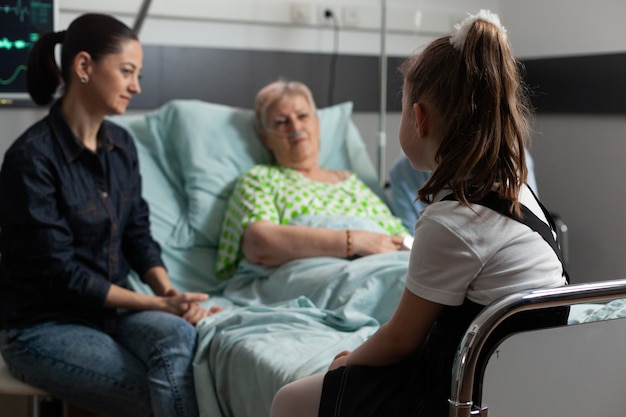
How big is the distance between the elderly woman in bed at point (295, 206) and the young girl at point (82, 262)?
390 millimetres

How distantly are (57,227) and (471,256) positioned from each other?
119 centimetres

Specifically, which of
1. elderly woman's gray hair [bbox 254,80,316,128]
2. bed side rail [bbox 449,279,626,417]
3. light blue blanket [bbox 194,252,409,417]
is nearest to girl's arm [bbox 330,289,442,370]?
bed side rail [bbox 449,279,626,417]

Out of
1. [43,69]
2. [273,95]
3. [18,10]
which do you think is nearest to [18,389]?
[43,69]

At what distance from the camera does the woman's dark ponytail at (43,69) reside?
230 cm

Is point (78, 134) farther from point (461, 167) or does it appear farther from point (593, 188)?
point (593, 188)

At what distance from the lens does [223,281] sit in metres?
2.86

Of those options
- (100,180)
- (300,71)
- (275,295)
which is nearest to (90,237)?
(100,180)

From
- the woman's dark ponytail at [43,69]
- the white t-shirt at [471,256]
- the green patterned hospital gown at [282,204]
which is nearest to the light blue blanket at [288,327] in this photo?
the green patterned hospital gown at [282,204]

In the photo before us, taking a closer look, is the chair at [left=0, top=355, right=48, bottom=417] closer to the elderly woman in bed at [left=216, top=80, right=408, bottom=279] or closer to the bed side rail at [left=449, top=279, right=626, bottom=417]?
the elderly woman in bed at [left=216, top=80, right=408, bottom=279]

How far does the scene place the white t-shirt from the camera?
56.3 inches

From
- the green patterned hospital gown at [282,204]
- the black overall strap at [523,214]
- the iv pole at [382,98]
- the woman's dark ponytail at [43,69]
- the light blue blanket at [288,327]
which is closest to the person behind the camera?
the black overall strap at [523,214]

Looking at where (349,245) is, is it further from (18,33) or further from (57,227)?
(18,33)

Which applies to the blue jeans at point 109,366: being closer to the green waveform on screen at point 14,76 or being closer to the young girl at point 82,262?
the young girl at point 82,262

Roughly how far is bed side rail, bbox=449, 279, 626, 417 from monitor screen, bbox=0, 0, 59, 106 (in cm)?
182
